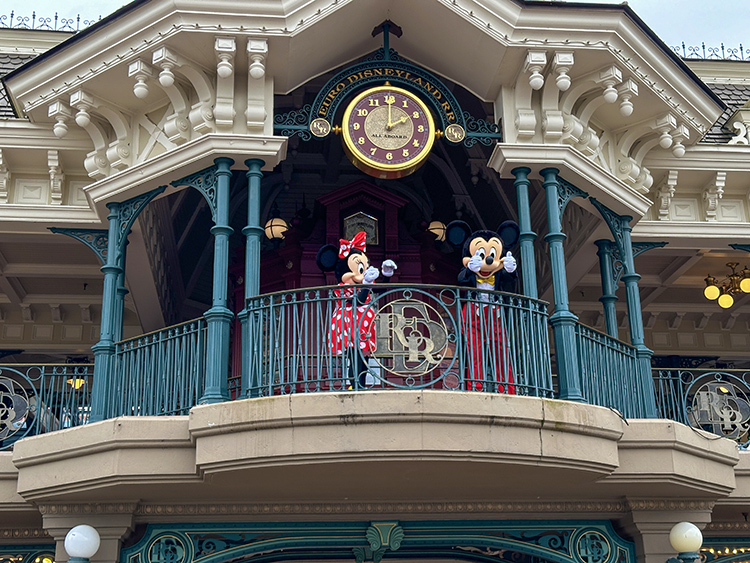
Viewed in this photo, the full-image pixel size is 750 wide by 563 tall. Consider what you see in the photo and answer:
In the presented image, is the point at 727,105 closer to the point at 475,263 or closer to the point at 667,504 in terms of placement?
the point at 475,263

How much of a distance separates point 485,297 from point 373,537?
102 inches

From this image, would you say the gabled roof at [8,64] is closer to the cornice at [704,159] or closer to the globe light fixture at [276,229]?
the globe light fixture at [276,229]

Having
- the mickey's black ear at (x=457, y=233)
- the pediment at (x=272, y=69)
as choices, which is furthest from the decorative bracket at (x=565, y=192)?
the mickey's black ear at (x=457, y=233)

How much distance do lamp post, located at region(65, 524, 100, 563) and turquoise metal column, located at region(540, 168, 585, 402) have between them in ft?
14.9

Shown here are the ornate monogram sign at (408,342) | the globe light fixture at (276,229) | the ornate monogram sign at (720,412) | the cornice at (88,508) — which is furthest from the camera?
the globe light fixture at (276,229)

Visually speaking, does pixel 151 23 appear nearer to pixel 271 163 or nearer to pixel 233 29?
pixel 233 29

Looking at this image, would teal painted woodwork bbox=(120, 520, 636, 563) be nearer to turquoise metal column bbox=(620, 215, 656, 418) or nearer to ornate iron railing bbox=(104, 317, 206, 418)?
ornate iron railing bbox=(104, 317, 206, 418)

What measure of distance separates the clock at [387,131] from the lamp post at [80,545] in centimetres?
446

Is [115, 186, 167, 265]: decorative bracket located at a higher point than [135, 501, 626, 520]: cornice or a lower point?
higher

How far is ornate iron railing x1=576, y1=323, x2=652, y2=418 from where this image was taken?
33.1 feet

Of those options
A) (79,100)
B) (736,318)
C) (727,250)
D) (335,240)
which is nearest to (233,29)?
(79,100)

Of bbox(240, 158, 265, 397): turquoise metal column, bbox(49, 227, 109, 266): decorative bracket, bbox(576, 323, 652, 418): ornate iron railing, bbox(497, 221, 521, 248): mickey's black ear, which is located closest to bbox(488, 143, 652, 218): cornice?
bbox(497, 221, 521, 248): mickey's black ear

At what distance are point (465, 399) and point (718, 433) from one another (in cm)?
383

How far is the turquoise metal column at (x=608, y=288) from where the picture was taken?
11.5m
